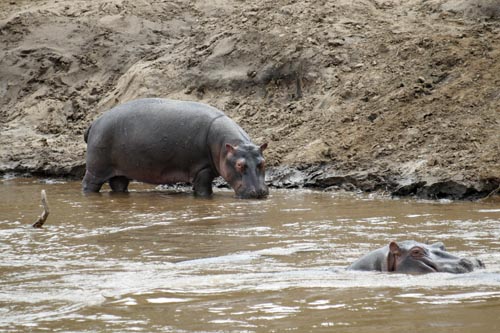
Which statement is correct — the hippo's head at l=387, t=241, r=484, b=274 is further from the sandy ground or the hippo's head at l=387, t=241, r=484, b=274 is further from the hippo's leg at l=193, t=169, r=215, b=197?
the hippo's leg at l=193, t=169, r=215, b=197

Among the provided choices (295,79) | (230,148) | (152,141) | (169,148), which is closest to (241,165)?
Answer: (230,148)

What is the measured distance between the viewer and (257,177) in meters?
12.0

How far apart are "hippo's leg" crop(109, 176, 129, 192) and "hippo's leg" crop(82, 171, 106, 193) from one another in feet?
0.79

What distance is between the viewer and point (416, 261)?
20.8 ft

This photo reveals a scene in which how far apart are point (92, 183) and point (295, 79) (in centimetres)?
330

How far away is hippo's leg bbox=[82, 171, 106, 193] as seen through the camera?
43.5ft

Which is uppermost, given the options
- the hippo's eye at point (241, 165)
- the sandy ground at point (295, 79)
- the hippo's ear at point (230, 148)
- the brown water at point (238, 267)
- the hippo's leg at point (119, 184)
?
the sandy ground at point (295, 79)

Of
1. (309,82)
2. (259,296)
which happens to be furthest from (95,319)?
(309,82)

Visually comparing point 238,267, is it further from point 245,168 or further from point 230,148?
point 230,148

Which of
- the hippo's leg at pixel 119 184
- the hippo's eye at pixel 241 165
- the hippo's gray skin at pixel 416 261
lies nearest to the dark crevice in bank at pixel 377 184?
the hippo's eye at pixel 241 165

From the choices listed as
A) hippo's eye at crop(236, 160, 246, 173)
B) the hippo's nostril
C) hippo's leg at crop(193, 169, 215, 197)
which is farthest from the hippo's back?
the hippo's nostril

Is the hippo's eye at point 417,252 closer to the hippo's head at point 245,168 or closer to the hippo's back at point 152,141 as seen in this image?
the hippo's head at point 245,168

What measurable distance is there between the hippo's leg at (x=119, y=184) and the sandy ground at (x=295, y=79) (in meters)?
1.60

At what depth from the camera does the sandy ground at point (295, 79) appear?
12.2m
